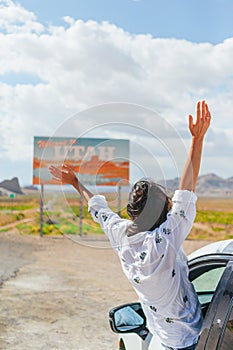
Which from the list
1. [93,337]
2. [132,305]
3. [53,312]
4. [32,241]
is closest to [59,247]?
[32,241]

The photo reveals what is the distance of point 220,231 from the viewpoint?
36.3 meters

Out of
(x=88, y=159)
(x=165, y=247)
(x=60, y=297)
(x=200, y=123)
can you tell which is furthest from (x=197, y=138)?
(x=60, y=297)

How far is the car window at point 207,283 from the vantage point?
2.95 meters

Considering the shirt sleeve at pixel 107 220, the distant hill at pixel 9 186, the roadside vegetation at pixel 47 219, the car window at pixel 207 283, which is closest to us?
the shirt sleeve at pixel 107 220

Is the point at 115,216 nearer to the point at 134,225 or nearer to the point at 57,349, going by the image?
the point at 134,225

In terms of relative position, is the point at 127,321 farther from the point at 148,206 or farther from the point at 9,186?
the point at 9,186

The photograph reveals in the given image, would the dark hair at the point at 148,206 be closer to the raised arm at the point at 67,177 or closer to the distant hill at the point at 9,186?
the raised arm at the point at 67,177

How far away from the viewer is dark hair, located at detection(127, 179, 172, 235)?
2.56 meters

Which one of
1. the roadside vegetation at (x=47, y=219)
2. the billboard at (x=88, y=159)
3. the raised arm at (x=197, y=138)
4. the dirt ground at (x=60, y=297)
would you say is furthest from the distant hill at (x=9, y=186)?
the raised arm at (x=197, y=138)

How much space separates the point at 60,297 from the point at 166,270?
7.98m

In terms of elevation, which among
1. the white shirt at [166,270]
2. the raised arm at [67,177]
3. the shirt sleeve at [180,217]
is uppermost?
the raised arm at [67,177]

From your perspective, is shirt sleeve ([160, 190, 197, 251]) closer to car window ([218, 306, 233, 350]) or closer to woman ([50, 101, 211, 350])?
woman ([50, 101, 211, 350])

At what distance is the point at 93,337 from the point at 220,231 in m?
29.8

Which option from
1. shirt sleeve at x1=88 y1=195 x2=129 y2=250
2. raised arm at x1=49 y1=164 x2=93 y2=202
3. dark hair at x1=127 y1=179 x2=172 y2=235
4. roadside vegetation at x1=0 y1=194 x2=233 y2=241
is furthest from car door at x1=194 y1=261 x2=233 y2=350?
roadside vegetation at x1=0 y1=194 x2=233 y2=241
